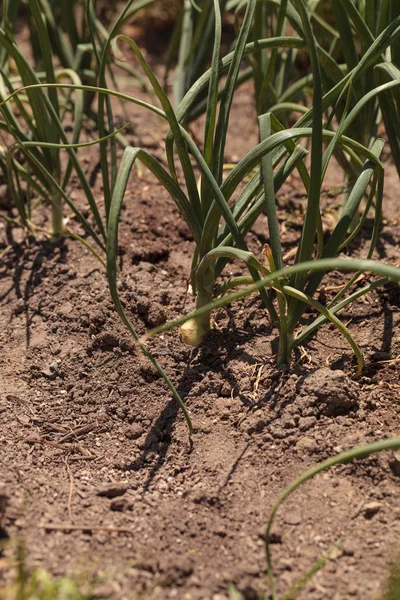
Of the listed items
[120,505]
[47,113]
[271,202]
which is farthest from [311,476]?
[47,113]

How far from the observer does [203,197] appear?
1.88 metres

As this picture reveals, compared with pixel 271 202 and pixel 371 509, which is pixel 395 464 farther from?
pixel 271 202

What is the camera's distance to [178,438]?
1774mm

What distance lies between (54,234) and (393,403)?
128cm

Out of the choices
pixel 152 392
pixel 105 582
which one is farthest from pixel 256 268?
pixel 105 582

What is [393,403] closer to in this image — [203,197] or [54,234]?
[203,197]

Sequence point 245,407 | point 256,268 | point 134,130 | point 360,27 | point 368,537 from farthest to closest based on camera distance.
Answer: point 134,130 → point 360,27 → point 245,407 → point 256,268 → point 368,537

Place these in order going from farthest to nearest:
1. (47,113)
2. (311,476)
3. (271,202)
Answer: (47,113) → (271,202) → (311,476)

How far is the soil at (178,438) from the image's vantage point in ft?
4.78

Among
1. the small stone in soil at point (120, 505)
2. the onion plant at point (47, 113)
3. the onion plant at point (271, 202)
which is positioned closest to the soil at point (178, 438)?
the small stone in soil at point (120, 505)

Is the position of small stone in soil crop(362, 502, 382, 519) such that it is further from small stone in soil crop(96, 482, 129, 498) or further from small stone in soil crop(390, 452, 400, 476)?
small stone in soil crop(96, 482, 129, 498)

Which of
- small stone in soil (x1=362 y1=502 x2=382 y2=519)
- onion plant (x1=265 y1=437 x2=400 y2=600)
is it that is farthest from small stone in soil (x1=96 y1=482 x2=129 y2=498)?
small stone in soil (x1=362 y1=502 x2=382 y2=519)

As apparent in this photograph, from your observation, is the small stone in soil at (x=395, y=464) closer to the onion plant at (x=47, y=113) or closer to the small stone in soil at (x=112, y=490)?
the small stone in soil at (x=112, y=490)

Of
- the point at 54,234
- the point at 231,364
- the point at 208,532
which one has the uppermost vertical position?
the point at 54,234
